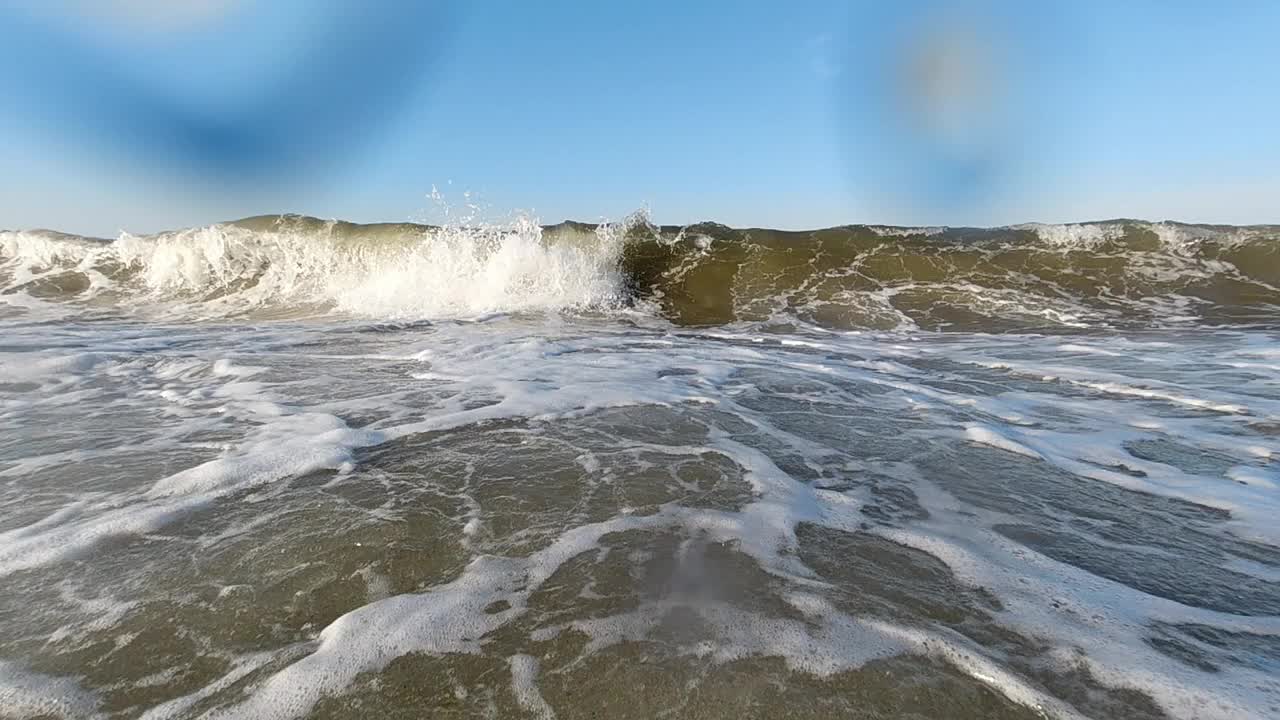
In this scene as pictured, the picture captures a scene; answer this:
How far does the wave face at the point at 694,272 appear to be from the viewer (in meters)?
12.9

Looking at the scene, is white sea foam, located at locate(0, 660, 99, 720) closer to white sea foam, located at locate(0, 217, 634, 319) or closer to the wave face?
the wave face

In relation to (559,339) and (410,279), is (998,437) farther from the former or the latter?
(410,279)

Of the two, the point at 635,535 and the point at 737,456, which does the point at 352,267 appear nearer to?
the point at 737,456

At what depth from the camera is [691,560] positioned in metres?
2.32

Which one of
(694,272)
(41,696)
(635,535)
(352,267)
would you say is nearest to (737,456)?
(635,535)

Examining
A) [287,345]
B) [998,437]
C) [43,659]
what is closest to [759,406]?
[998,437]

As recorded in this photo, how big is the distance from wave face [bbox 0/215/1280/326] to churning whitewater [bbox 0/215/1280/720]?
5592 mm

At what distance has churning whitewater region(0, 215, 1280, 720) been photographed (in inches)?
65.0

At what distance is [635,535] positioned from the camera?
2518 millimetres

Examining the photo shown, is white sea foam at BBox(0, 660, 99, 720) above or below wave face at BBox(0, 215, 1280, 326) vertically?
below

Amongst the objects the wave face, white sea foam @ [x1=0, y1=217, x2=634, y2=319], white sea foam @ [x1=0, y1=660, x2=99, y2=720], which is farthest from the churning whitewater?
white sea foam @ [x1=0, y1=217, x2=634, y2=319]

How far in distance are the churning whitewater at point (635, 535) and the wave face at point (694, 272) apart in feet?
18.3

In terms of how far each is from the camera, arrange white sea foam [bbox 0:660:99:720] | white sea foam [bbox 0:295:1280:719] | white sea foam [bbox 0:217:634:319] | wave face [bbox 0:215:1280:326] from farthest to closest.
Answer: white sea foam [bbox 0:217:634:319] < wave face [bbox 0:215:1280:326] < white sea foam [bbox 0:295:1280:719] < white sea foam [bbox 0:660:99:720]

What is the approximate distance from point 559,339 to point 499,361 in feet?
7.37
